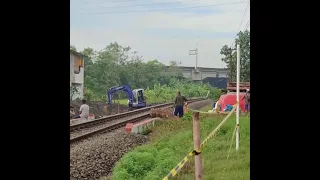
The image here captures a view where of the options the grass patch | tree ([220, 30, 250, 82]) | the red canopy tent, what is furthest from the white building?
the red canopy tent

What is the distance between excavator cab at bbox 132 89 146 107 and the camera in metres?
4.07

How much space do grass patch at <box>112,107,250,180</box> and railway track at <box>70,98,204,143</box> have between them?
1.25 ft

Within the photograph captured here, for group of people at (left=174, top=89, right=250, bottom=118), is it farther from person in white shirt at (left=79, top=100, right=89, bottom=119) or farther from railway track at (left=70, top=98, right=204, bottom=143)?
person in white shirt at (left=79, top=100, right=89, bottom=119)

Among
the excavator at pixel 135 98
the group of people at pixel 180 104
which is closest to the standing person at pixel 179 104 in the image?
the group of people at pixel 180 104

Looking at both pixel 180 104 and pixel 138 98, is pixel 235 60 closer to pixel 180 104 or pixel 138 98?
pixel 180 104

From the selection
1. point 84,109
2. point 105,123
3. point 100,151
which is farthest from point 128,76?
point 105,123

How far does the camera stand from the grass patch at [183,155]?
276 centimetres

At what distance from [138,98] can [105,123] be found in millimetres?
713
